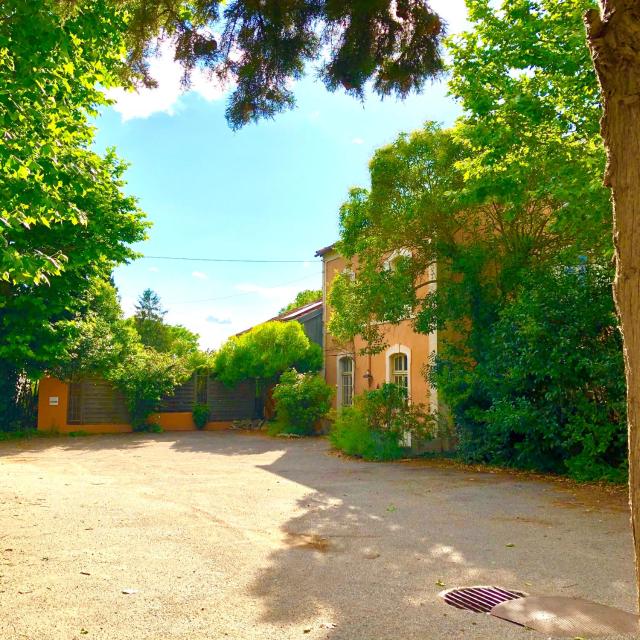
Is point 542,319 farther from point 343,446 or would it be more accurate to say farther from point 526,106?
point 343,446

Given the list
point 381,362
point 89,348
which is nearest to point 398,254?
point 381,362

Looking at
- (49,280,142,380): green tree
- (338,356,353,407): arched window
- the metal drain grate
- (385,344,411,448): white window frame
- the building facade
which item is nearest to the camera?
the metal drain grate

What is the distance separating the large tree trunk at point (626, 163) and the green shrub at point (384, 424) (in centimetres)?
1216

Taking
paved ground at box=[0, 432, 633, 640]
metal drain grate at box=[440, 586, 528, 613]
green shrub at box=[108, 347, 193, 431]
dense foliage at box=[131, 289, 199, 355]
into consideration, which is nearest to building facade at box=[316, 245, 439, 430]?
paved ground at box=[0, 432, 633, 640]

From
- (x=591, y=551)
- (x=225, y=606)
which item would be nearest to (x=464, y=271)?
(x=591, y=551)

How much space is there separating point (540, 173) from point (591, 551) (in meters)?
7.95

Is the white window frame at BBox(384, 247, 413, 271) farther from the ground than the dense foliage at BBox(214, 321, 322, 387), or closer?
farther from the ground

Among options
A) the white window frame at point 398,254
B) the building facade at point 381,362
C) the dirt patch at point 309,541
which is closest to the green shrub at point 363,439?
the building facade at point 381,362

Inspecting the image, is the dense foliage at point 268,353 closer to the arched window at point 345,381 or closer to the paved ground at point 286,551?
the arched window at point 345,381

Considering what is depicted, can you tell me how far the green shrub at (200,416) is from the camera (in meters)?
23.0

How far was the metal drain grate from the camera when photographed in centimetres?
438

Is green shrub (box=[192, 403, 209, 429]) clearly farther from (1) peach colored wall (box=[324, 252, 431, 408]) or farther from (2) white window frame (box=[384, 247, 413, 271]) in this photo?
(2) white window frame (box=[384, 247, 413, 271])

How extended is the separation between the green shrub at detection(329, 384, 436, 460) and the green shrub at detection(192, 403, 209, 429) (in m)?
9.97

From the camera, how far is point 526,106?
9.12 metres
